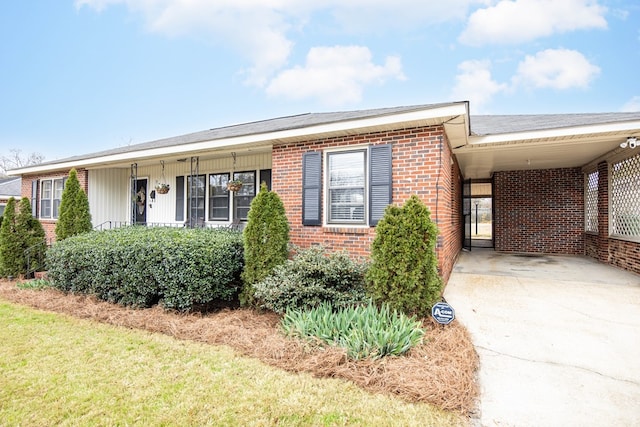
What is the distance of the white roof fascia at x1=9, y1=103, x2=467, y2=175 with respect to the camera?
15.3 feet

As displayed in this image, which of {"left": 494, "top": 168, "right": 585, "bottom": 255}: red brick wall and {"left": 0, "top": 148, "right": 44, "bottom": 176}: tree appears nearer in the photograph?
{"left": 494, "top": 168, "right": 585, "bottom": 255}: red brick wall

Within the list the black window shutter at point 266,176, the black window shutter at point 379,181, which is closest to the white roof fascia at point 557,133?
the black window shutter at point 379,181

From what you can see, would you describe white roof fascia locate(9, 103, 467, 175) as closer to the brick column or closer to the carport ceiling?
the carport ceiling

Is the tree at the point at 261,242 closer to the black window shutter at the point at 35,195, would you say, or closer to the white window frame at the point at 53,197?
the white window frame at the point at 53,197

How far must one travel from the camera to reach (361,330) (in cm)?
340

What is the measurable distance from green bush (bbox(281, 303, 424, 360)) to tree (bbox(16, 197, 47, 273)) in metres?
7.34

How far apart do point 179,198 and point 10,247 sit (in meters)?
3.80

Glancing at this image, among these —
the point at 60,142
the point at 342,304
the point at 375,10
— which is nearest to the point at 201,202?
the point at 342,304

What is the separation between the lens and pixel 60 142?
30.0 metres

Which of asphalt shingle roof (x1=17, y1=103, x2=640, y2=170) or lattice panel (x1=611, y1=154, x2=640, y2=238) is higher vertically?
asphalt shingle roof (x1=17, y1=103, x2=640, y2=170)

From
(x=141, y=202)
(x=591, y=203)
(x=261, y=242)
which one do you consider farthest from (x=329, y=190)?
(x=591, y=203)

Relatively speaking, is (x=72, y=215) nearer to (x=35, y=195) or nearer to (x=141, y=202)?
(x=141, y=202)

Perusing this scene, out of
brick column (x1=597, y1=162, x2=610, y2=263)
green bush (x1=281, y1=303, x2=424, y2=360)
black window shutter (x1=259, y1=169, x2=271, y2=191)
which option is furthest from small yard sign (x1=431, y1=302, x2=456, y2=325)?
brick column (x1=597, y1=162, x2=610, y2=263)

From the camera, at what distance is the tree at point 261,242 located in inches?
191
